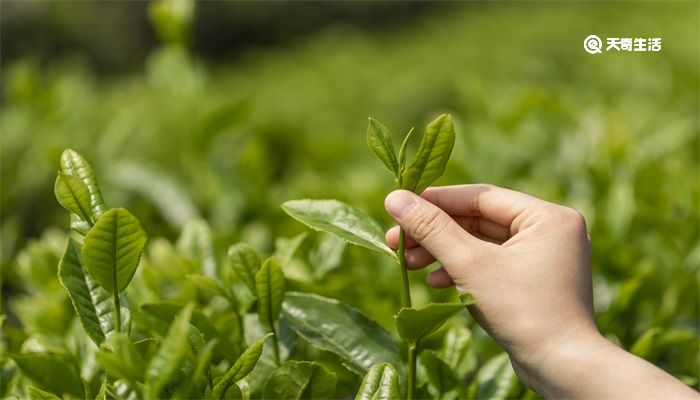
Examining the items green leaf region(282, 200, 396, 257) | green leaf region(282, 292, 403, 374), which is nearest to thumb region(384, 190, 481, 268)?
green leaf region(282, 200, 396, 257)

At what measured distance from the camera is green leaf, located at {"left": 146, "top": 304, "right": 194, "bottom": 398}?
1.16 meters

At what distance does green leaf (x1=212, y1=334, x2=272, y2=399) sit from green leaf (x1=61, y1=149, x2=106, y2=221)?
373 millimetres

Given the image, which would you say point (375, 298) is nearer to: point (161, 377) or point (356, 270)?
point (356, 270)

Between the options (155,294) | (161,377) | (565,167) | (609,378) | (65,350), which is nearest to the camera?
(161,377)

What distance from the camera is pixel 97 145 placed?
11.6 ft

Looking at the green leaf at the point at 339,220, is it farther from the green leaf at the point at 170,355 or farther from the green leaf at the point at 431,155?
the green leaf at the point at 170,355

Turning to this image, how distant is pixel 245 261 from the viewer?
1644 mm

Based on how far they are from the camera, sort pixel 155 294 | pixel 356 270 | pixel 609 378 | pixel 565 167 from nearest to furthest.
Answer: pixel 609 378
pixel 155 294
pixel 356 270
pixel 565 167

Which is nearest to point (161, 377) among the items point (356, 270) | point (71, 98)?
point (356, 270)

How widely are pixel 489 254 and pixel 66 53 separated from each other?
38.8 ft

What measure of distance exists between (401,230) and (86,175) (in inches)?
23.5

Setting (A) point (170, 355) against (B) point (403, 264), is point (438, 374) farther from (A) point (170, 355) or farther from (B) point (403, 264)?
(A) point (170, 355)

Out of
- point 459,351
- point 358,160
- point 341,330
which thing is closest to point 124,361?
point 341,330

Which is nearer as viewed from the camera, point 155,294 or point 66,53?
point 155,294
